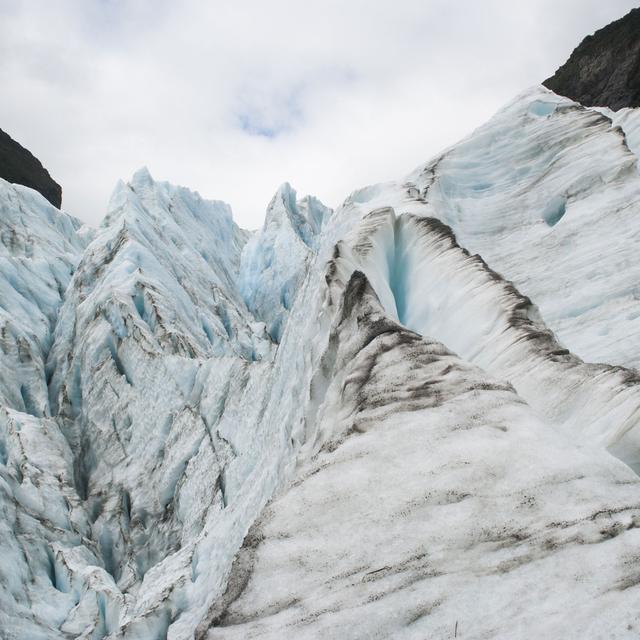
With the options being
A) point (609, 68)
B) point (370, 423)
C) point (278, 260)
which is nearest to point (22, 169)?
point (278, 260)

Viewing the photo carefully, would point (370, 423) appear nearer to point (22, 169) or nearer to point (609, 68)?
point (609, 68)

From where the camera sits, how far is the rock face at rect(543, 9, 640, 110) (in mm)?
17188

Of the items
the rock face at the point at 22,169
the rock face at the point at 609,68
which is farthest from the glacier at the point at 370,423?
the rock face at the point at 22,169

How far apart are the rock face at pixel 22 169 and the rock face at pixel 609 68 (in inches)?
1119

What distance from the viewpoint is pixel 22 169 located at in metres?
33.7

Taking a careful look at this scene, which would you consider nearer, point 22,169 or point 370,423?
point 370,423

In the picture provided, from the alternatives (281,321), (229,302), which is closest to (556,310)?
(229,302)

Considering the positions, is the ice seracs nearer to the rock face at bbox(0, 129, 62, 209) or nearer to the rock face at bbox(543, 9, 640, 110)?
the rock face at bbox(543, 9, 640, 110)

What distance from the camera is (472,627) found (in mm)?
1952

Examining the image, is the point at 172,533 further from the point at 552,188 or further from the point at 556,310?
the point at 552,188

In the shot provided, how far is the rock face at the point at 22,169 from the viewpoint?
3238 cm

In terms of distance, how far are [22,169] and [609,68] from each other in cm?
3133

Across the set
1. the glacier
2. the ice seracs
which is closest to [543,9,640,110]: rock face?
the glacier

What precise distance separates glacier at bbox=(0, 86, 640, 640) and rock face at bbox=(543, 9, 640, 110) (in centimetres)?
864
